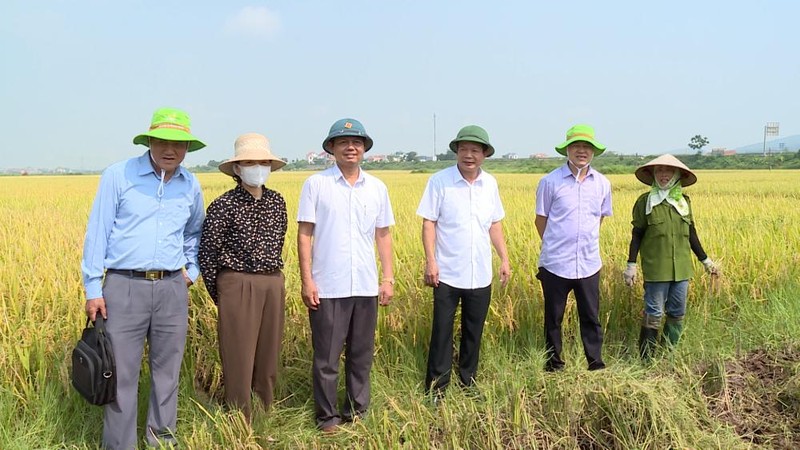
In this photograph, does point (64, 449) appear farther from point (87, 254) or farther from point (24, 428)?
point (87, 254)

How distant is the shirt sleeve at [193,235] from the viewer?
2738mm

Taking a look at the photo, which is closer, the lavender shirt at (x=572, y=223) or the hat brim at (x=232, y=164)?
the hat brim at (x=232, y=164)

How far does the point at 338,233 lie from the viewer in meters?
2.84

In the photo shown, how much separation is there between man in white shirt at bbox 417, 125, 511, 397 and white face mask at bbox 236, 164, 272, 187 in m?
0.98

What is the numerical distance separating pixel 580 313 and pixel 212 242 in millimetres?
2347

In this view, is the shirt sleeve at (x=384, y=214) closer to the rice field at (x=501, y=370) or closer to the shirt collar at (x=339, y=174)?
the shirt collar at (x=339, y=174)

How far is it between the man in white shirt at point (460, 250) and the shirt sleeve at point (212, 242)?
1.16 metres

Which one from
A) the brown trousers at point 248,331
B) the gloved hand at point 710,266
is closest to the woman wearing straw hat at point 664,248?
the gloved hand at point 710,266

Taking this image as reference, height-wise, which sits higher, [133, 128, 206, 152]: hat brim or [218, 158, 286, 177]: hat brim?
[133, 128, 206, 152]: hat brim

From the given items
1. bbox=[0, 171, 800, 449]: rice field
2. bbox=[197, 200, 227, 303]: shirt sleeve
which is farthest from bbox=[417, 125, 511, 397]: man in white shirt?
bbox=[197, 200, 227, 303]: shirt sleeve

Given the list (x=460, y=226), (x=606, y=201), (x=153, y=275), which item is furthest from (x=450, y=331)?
(x=153, y=275)

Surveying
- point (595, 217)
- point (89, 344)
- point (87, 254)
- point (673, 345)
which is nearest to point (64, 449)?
point (89, 344)

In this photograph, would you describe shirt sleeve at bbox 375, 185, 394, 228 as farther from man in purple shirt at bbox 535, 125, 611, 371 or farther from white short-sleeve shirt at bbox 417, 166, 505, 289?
man in purple shirt at bbox 535, 125, 611, 371

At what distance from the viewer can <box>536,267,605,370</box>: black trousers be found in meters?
3.43
